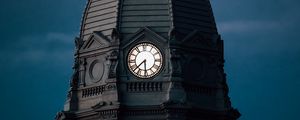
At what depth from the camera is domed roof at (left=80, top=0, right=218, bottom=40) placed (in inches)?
4045

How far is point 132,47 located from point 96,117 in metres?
7.16

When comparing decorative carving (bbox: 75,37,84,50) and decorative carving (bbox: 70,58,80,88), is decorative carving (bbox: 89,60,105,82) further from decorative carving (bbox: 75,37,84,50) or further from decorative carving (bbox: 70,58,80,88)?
decorative carving (bbox: 75,37,84,50)

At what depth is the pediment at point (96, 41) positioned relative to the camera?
103 m

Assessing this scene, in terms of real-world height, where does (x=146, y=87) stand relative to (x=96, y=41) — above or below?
below

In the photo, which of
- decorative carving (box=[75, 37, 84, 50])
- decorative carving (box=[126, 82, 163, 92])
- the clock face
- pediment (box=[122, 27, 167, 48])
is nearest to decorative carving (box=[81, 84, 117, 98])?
decorative carving (box=[126, 82, 163, 92])

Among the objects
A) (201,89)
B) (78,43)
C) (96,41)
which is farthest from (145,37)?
(78,43)

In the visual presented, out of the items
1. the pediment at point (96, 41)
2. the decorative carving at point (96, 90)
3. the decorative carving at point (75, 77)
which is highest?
the pediment at point (96, 41)

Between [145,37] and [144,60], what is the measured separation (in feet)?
7.54

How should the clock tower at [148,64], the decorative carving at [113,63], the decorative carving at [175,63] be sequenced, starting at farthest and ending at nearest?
the decorative carving at [113,63] → the decorative carving at [175,63] → the clock tower at [148,64]

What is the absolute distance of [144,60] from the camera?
10056 centimetres

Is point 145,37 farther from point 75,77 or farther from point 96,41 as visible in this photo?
point 75,77

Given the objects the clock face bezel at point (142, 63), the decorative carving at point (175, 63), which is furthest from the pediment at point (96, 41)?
the decorative carving at point (175, 63)

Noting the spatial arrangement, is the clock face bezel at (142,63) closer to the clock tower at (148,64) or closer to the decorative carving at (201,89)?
the clock tower at (148,64)

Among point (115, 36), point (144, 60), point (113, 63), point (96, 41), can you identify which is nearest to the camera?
point (144, 60)
